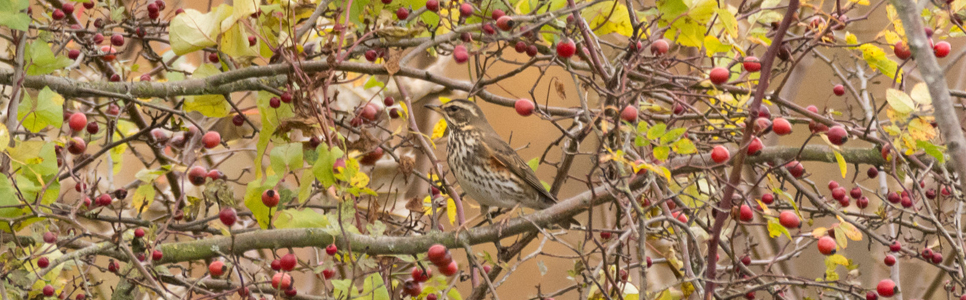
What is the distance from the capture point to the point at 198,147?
220 cm

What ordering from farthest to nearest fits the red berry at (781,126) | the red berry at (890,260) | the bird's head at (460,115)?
the bird's head at (460,115) < the red berry at (890,260) < the red berry at (781,126)

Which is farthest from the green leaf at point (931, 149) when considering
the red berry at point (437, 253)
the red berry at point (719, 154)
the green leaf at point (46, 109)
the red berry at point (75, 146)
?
the red berry at point (75, 146)

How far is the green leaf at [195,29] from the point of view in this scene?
142 centimetres

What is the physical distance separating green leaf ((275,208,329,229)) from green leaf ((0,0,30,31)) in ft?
2.13

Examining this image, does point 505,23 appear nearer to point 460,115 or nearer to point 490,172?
point 490,172

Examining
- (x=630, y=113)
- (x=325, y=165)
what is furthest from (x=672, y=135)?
(x=325, y=165)

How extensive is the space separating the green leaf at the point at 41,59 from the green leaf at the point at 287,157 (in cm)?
60

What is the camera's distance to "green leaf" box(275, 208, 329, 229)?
55.2 inches

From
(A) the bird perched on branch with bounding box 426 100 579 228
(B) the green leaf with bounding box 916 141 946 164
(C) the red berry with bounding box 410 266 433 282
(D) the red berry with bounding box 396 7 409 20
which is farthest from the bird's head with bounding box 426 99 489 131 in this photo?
(B) the green leaf with bounding box 916 141 946 164

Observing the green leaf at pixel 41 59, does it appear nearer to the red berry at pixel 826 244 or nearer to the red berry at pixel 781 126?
the red berry at pixel 781 126

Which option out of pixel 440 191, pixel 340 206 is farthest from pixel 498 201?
pixel 340 206

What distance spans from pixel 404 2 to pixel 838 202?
4.76ft

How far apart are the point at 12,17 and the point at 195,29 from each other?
0.39 metres

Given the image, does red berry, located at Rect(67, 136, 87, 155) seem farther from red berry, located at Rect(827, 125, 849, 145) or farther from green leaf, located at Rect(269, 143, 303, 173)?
red berry, located at Rect(827, 125, 849, 145)
